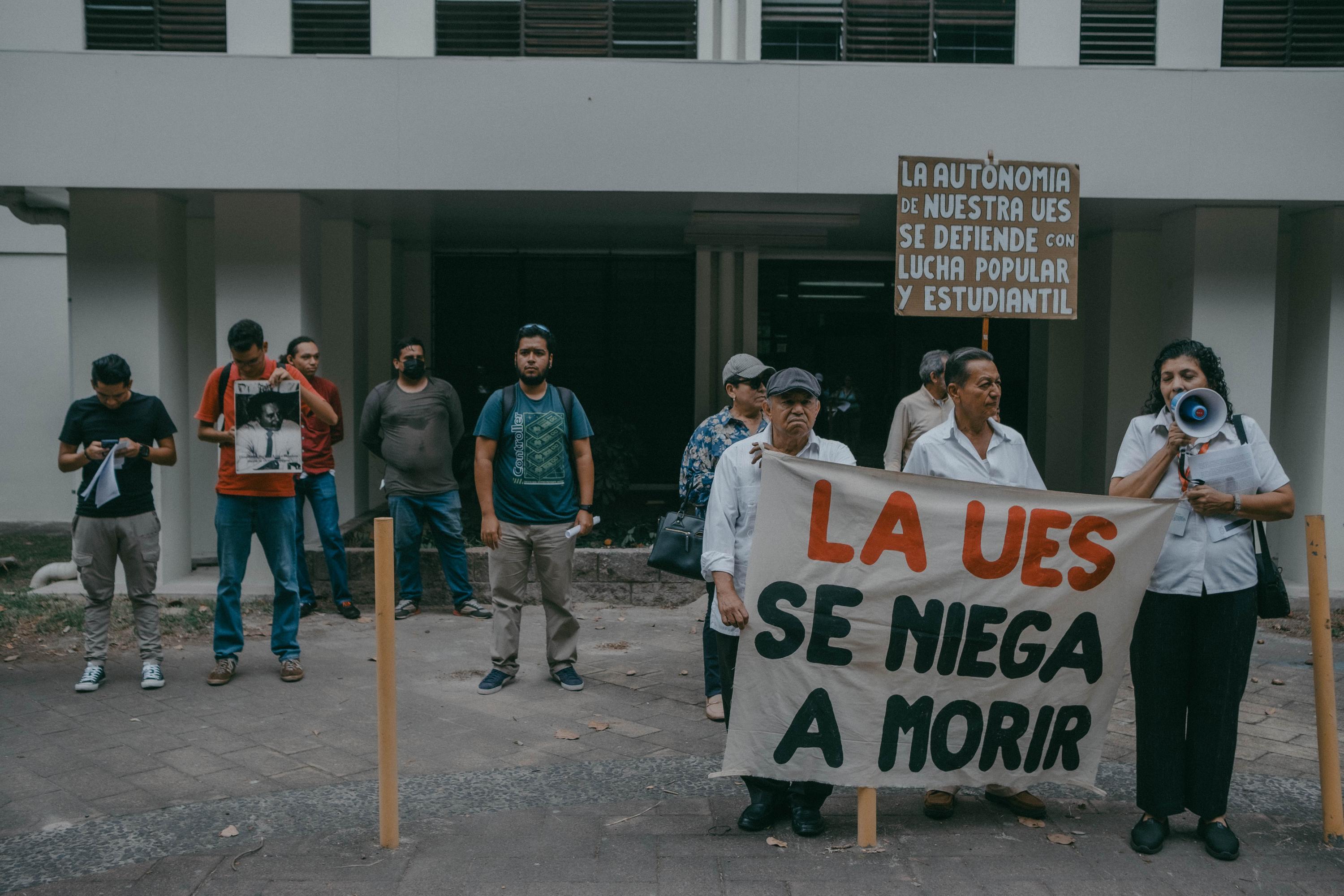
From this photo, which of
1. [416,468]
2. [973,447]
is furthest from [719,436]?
[416,468]

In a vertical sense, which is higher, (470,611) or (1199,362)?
(1199,362)

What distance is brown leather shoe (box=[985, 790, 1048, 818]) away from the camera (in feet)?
14.7

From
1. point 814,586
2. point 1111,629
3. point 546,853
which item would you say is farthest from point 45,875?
point 1111,629

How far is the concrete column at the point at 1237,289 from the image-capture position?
8.77 meters

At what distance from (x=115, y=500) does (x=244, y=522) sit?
2.42ft

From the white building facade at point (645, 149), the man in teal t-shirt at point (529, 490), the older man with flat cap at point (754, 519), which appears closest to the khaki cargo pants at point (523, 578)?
the man in teal t-shirt at point (529, 490)

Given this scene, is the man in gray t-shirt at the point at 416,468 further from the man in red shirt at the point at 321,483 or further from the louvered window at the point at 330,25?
the louvered window at the point at 330,25

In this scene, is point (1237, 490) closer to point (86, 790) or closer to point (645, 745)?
point (645, 745)

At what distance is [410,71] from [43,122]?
2.87 m

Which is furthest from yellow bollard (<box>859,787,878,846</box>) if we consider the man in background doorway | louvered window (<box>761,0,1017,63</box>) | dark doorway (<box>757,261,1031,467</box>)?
dark doorway (<box>757,261,1031,467</box>)

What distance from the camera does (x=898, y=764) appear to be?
418 centimetres

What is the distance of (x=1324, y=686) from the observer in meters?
4.20

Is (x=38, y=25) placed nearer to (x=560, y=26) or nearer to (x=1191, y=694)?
(x=560, y=26)

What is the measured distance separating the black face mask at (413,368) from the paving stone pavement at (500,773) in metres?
2.19
